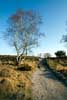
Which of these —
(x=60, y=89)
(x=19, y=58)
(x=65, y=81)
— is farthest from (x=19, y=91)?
(x=19, y=58)

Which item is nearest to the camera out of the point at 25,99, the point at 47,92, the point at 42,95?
the point at 25,99

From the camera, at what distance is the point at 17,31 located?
40.9 m

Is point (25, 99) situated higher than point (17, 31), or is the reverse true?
point (17, 31)

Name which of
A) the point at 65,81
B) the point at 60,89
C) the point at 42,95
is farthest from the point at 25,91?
the point at 65,81

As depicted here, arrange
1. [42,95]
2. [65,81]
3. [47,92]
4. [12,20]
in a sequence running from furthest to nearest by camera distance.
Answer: [12,20]
[65,81]
[47,92]
[42,95]

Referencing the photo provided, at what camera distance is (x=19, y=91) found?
693 inches

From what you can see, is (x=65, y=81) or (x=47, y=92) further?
(x=65, y=81)

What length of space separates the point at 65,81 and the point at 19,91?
6561 mm

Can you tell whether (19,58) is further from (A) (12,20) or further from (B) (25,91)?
(B) (25,91)

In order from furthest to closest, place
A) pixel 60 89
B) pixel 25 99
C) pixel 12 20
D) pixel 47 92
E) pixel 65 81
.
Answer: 1. pixel 12 20
2. pixel 65 81
3. pixel 60 89
4. pixel 47 92
5. pixel 25 99

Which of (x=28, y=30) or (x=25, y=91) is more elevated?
(x=28, y=30)

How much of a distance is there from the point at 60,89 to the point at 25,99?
4.90 meters

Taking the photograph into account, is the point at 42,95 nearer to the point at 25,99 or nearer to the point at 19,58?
the point at 25,99

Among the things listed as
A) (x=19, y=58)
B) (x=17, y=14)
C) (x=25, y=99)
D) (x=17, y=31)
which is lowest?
(x=25, y=99)
